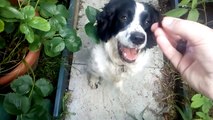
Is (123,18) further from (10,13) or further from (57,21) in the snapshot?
(10,13)

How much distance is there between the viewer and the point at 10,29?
1602 millimetres

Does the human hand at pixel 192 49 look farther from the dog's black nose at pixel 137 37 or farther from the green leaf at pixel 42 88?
the green leaf at pixel 42 88

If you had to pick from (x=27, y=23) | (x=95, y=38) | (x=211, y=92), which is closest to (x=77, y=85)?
(x=95, y=38)

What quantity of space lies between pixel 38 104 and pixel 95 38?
0.52 m

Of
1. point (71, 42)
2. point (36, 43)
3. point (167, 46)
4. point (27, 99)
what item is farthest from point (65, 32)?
point (167, 46)

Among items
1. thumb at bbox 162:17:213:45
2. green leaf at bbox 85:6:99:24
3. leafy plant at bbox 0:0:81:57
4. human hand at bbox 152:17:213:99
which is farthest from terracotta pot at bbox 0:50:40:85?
thumb at bbox 162:17:213:45

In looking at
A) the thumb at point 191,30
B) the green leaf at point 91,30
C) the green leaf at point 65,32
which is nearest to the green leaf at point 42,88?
the green leaf at point 65,32

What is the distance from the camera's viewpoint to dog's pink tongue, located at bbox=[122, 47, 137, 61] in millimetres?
1905

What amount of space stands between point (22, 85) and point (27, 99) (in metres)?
0.11

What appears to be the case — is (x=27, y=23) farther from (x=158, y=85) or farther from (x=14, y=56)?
(x=158, y=85)

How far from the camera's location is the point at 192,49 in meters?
1.30

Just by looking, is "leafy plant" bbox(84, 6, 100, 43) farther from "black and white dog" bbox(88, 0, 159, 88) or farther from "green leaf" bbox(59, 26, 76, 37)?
"green leaf" bbox(59, 26, 76, 37)

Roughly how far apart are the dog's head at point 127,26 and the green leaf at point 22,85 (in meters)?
0.52

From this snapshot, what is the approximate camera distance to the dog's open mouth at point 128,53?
1.90 m
